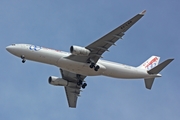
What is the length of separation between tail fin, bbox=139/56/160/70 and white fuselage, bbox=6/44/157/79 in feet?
18.9

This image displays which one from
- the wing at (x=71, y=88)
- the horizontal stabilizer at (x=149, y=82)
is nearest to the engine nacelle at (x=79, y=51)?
the wing at (x=71, y=88)

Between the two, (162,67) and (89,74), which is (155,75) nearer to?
(162,67)

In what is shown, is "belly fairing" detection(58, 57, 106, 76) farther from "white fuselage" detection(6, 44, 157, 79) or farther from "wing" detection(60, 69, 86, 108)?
"wing" detection(60, 69, 86, 108)

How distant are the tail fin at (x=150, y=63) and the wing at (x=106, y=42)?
11469 mm

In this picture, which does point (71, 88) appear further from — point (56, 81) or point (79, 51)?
point (79, 51)

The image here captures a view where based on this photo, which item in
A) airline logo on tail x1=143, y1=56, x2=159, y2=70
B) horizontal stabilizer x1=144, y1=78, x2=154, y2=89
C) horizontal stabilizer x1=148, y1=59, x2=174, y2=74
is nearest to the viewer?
horizontal stabilizer x1=148, y1=59, x2=174, y2=74

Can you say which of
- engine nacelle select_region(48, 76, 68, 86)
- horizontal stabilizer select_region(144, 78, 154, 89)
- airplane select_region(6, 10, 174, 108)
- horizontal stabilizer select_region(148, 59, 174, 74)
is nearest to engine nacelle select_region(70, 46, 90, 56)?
airplane select_region(6, 10, 174, 108)

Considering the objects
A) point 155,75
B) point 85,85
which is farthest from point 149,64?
point 85,85

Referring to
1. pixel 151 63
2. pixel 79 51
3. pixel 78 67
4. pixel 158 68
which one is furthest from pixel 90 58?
pixel 151 63

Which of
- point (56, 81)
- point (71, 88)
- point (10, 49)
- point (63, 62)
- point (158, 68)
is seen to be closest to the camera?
point (63, 62)

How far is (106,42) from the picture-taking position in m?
61.9

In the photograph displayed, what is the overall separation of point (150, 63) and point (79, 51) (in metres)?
17.7

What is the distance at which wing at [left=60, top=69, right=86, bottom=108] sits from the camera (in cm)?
7218

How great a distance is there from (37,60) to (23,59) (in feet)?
7.16
